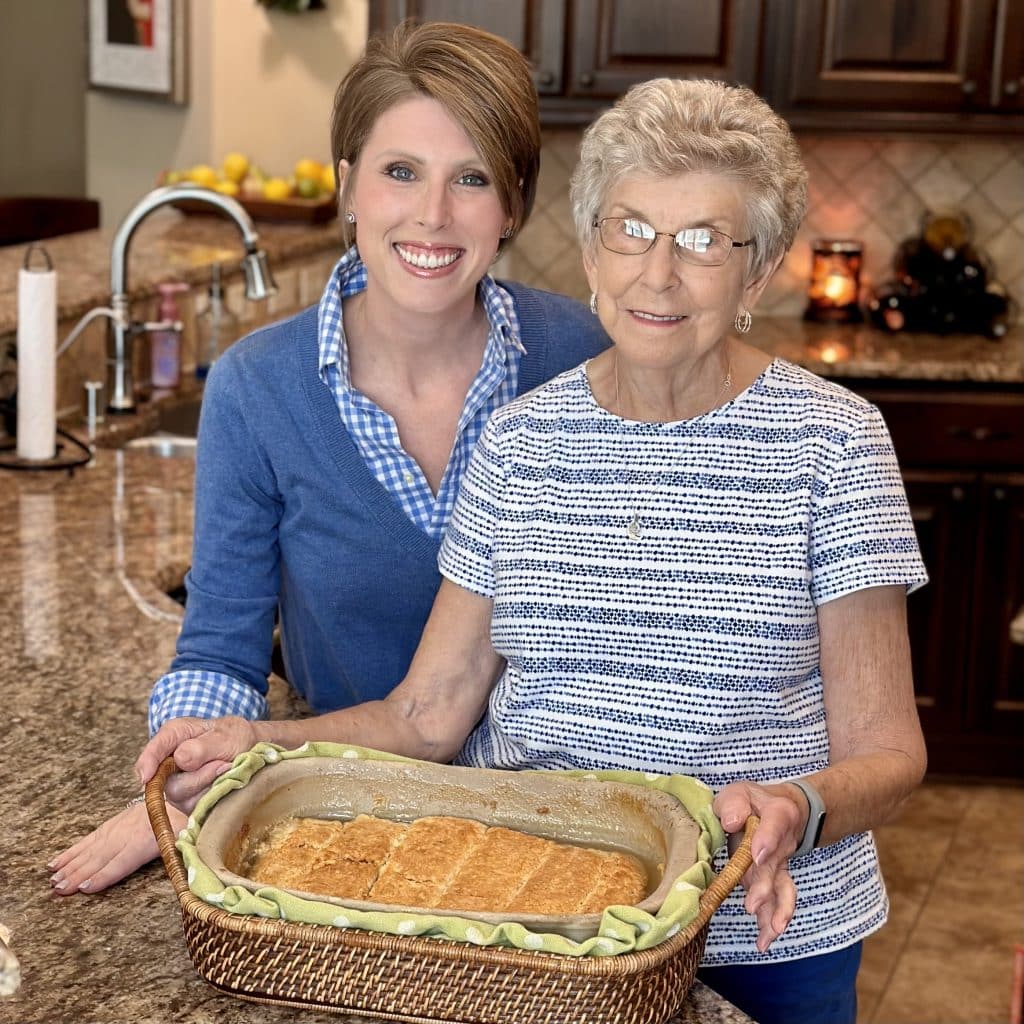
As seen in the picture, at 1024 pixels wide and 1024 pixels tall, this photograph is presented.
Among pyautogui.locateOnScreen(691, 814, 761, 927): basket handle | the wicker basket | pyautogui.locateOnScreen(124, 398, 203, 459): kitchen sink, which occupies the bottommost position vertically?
pyautogui.locateOnScreen(124, 398, 203, 459): kitchen sink

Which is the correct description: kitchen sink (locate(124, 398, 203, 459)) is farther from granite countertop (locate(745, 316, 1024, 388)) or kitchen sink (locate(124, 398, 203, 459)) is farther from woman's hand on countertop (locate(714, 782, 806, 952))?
woman's hand on countertop (locate(714, 782, 806, 952))

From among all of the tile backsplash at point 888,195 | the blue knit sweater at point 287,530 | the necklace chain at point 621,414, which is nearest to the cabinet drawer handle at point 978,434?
the tile backsplash at point 888,195

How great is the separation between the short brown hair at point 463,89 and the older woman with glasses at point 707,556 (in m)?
0.20

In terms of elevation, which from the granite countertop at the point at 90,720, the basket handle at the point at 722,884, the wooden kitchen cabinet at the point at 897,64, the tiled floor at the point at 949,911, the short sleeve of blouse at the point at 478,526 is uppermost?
the wooden kitchen cabinet at the point at 897,64

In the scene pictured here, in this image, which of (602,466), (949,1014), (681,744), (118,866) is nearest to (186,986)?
(118,866)

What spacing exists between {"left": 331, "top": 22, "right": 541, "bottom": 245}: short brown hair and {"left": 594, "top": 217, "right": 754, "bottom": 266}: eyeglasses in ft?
0.91

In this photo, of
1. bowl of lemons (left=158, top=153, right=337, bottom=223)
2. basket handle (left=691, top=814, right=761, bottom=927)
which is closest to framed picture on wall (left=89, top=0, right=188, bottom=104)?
bowl of lemons (left=158, top=153, right=337, bottom=223)

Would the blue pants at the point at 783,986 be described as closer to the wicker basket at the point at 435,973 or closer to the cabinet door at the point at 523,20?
the wicker basket at the point at 435,973

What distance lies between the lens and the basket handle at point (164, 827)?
118 centimetres

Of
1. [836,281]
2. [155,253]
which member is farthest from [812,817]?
[836,281]

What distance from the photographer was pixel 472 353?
1886mm

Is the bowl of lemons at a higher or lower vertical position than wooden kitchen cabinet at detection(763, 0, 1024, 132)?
lower

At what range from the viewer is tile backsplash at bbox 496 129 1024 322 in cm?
441

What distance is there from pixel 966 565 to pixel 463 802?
2797 mm
